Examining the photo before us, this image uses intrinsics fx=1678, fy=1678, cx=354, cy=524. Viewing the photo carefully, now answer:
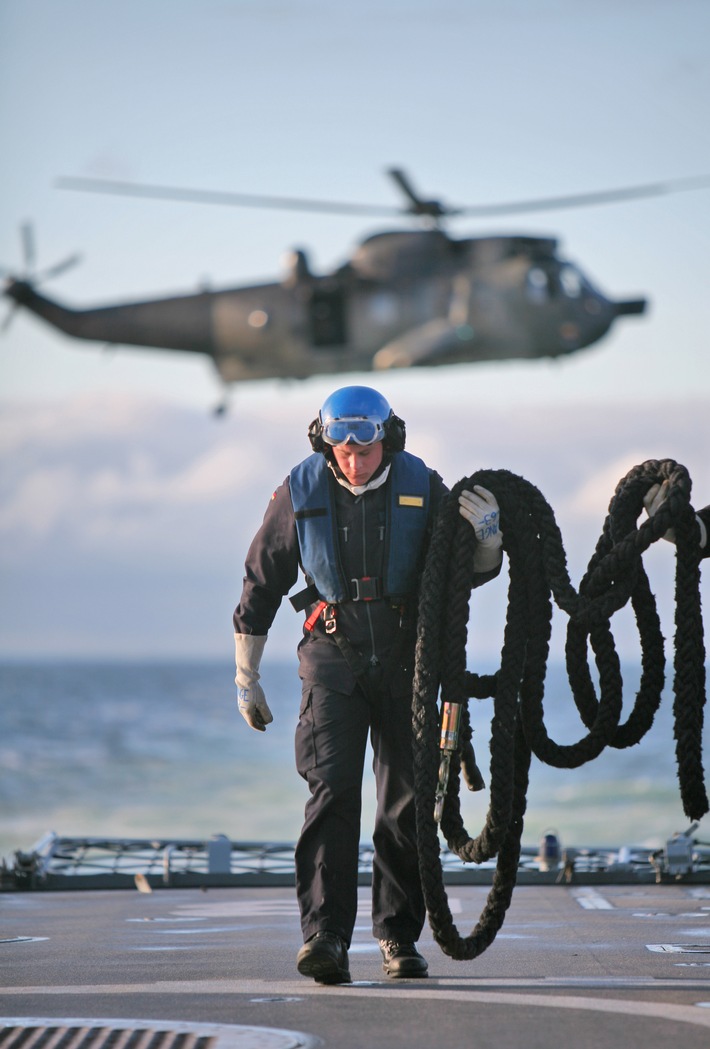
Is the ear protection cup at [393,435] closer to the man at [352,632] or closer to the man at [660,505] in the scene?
the man at [352,632]

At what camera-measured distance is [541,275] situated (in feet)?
113

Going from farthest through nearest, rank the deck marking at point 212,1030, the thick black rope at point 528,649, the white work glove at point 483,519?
the white work glove at point 483,519
the thick black rope at point 528,649
the deck marking at point 212,1030

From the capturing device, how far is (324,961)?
5152 mm

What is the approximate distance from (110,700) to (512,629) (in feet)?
308

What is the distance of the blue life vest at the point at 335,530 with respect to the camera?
5.58 metres

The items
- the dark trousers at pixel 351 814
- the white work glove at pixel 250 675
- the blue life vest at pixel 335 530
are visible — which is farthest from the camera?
the white work glove at pixel 250 675

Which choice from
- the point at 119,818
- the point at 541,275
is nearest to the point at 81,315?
the point at 541,275

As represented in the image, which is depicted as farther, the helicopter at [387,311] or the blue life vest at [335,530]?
Answer: the helicopter at [387,311]

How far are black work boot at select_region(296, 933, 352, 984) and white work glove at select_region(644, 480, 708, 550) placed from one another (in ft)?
5.37

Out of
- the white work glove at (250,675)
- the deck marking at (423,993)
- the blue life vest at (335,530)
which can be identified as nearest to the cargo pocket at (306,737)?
the white work glove at (250,675)

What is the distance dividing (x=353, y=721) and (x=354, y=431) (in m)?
0.97

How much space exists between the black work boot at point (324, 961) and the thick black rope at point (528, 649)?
31 cm

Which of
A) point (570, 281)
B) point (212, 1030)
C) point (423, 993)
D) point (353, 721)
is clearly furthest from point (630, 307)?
point (212, 1030)

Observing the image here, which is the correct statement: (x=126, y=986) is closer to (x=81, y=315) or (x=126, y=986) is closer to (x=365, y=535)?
(x=365, y=535)
